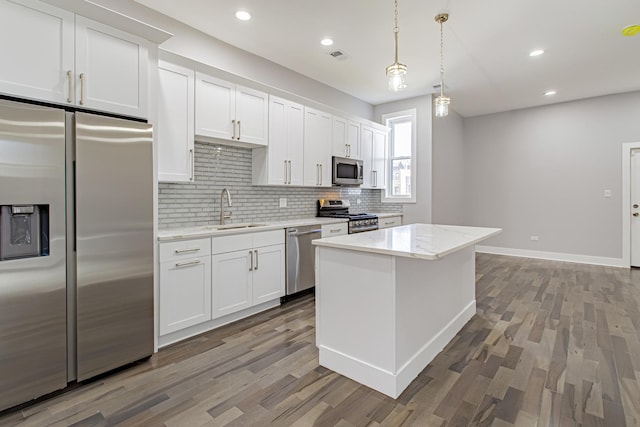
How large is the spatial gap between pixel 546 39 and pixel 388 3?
2.01m

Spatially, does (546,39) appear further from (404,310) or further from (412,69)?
(404,310)

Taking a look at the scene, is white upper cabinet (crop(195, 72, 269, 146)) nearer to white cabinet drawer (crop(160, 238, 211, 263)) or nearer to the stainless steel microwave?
white cabinet drawer (crop(160, 238, 211, 263))

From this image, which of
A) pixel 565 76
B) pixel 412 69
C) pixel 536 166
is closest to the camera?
pixel 412 69

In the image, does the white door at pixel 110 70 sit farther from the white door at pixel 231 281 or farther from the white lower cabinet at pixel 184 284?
the white door at pixel 231 281

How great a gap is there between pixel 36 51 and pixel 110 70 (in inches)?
15.4

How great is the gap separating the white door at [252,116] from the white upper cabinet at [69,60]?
41.4 inches

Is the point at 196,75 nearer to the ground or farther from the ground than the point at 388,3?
nearer to the ground

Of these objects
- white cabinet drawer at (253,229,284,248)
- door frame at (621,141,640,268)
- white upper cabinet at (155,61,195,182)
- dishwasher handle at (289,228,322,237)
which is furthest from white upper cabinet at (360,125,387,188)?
door frame at (621,141,640,268)

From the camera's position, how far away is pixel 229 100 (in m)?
3.24

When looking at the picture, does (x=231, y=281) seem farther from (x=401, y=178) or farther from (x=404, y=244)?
(x=401, y=178)

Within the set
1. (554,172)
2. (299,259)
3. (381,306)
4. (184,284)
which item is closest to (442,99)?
(381,306)

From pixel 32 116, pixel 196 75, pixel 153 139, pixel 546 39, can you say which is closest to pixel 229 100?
pixel 196 75

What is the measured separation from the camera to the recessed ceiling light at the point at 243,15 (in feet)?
9.69

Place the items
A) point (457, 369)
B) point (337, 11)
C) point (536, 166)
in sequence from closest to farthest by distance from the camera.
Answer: point (457, 369)
point (337, 11)
point (536, 166)
